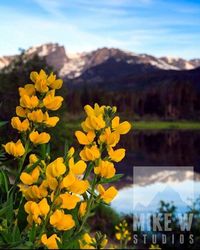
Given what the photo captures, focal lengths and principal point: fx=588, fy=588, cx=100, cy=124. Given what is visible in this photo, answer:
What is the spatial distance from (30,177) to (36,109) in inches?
9.4

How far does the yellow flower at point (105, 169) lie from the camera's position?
3.19ft

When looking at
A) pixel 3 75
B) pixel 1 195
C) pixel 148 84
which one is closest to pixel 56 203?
pixel 1 195

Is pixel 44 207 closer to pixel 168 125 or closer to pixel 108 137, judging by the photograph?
pixel 108 137

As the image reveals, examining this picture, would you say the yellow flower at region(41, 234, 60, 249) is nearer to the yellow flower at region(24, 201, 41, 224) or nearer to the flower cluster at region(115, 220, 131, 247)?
the yellow flower at region(24, 201, 41, 224)

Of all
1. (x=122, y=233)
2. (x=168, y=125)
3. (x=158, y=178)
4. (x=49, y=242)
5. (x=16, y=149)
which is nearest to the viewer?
(x=49, y=242)

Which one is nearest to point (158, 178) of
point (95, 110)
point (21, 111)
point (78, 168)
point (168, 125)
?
point (21, 111)

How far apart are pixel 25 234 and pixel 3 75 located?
1439 centimetres

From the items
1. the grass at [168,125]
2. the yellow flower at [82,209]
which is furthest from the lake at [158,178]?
the yellow flower at [82,209]

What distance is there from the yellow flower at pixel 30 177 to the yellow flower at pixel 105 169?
10 cm

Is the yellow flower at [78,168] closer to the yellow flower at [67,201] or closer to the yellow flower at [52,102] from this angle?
the yellow flower at [67,201]

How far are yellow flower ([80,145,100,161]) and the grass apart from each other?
227 feet

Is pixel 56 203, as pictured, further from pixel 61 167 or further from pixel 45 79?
pixel 45 79

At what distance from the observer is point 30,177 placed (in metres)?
1.00

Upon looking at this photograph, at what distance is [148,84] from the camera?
110000mm
